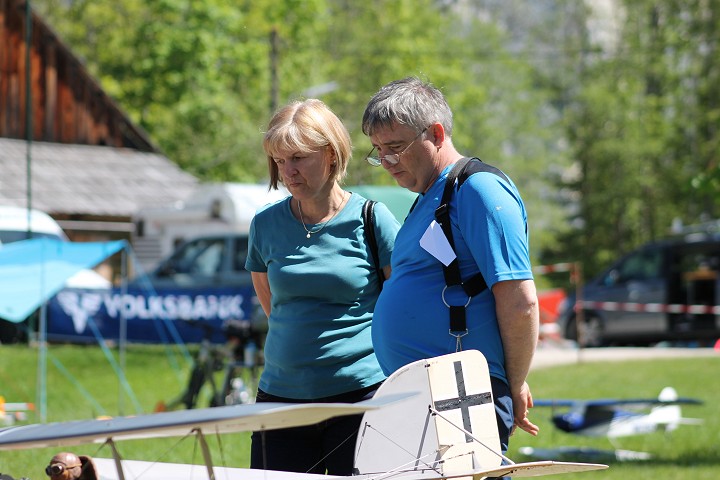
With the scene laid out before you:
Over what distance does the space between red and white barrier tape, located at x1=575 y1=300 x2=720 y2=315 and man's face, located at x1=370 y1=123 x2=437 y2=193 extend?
59.5 feet

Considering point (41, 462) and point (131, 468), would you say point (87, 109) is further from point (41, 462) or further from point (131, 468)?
point (131, 468)

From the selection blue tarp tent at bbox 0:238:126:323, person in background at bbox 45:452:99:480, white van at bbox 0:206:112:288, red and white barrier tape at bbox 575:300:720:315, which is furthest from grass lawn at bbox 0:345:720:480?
red and white barrier tape at bbox 575:300:720:315

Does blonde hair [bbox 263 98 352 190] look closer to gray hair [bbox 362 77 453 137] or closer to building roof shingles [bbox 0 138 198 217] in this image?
gray hair [bbox 362 77 453 137]

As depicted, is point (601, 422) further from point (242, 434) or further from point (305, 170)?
point (305, 170)

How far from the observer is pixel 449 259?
3.37m

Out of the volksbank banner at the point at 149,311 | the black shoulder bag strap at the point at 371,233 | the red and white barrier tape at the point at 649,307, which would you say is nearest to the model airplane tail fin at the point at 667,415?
the volksbank banner at the point at 149,311

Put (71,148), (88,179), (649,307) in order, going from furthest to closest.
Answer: (71,148) < (88,179) < (649,307)

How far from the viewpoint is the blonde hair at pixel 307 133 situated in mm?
3656

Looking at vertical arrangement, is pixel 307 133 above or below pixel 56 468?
above

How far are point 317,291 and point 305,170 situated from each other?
40 centimetres

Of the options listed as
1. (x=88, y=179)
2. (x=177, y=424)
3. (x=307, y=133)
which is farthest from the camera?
(x=88, y=179)

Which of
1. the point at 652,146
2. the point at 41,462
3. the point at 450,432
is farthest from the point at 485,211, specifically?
the point at 652,146

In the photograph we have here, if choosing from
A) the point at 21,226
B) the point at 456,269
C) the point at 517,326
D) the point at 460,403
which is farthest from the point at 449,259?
the point at 21,226

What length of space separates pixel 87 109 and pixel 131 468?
90.0ft
